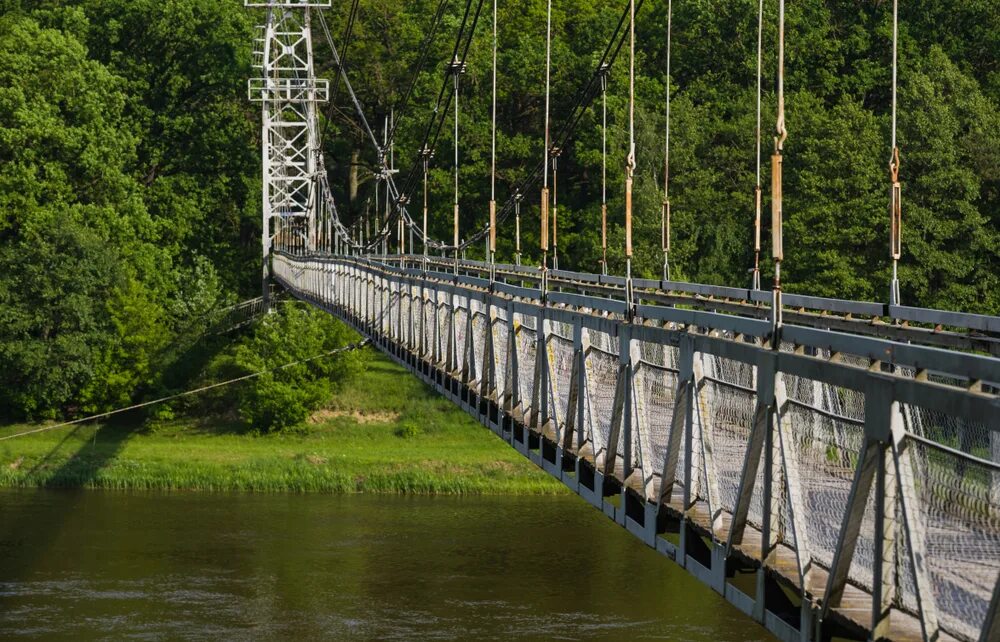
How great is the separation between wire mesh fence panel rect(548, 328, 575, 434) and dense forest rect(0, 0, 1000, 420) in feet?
93.2

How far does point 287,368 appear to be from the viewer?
148 feet

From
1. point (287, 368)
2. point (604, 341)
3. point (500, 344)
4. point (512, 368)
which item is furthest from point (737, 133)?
point (604, 341)

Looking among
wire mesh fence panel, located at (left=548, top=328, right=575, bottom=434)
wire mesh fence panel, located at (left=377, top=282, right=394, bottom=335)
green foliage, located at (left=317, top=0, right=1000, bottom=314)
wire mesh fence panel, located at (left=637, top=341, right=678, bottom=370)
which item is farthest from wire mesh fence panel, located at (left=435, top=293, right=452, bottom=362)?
green foliage, located at (left=317, top=0, right=1000, bottom=314)

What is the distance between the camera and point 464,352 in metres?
16.7

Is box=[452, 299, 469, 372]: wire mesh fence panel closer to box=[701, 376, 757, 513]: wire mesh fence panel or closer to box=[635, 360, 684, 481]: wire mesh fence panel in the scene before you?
box=[635, 360, 684, 481]: wire mesh fence panel

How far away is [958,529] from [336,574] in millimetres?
23676

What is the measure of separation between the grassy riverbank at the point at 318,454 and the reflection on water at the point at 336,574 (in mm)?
2171

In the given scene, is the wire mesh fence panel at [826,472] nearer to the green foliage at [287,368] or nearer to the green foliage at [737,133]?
the green foliage at [737,133]

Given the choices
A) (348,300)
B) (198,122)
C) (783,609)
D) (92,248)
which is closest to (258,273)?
(198,122)

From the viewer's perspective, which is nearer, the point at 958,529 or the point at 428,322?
the point at 958,529

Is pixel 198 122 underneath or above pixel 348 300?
above

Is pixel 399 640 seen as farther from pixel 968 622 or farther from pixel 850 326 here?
pixel 968 622

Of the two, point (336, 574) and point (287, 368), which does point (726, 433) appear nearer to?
point (336, 574)

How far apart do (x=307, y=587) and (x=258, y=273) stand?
3232 centimetres
